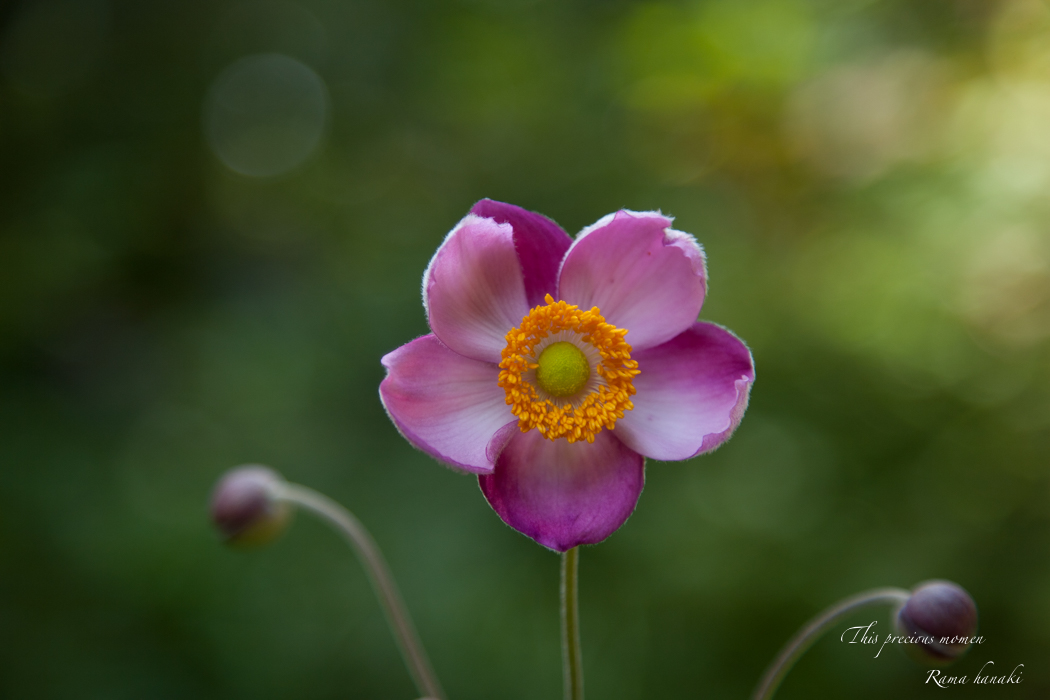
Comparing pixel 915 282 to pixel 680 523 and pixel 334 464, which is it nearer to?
pixel 680 523

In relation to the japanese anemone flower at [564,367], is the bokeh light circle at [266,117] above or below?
above

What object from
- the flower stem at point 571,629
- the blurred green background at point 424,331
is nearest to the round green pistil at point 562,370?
the flower stem at point 571,629

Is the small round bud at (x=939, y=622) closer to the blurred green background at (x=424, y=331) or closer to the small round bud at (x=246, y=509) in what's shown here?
the small round bud at (x=246, y=509)

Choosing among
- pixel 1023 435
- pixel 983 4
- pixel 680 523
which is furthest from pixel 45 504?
pixel 983 4

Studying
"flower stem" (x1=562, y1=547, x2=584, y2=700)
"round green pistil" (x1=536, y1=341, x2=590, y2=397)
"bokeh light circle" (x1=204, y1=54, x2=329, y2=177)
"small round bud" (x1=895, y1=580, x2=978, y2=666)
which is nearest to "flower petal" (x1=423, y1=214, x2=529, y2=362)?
"round green pistil" (x1=536, y1=341, x2=590, y2=397)

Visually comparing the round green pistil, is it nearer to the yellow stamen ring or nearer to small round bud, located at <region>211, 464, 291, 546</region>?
the yellow stamen ring

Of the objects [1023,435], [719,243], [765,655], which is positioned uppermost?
[719,243]
